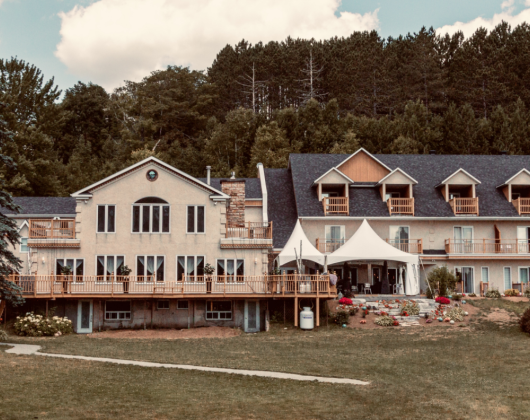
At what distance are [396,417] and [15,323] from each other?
2220 centimetres

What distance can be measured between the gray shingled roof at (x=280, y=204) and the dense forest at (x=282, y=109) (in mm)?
11837

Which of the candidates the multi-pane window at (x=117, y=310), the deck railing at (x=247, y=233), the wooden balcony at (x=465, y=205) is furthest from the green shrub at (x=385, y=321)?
the multi-pane window at (x=117, y=310)

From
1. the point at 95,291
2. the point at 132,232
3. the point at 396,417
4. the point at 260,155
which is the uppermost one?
the point at 260,155

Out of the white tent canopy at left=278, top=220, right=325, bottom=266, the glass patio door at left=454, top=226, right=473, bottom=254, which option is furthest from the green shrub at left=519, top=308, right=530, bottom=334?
the glass patio door at left=454, top=226, right=473, bottom=254

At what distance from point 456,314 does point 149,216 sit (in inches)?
Answer: 655

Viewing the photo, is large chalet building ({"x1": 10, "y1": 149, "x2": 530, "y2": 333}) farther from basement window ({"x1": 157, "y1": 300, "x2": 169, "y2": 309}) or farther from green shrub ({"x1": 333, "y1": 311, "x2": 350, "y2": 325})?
green shrub ({"x1": 333, "y1": 311, "x2": 350, "y2": 325})

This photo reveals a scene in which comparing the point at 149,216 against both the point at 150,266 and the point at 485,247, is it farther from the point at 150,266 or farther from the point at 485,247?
the point at 485,247

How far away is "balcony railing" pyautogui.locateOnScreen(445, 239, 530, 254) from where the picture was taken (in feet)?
134

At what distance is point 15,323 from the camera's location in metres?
31.3

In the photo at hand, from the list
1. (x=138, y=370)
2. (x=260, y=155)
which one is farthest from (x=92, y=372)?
(x=260, y=155)

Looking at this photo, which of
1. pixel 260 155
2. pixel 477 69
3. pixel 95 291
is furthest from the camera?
pixel 477 69

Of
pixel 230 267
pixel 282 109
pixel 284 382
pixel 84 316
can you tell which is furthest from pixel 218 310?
pixel 282 109

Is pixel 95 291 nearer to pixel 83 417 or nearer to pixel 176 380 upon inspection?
pixel 176 380

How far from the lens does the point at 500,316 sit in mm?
32781
